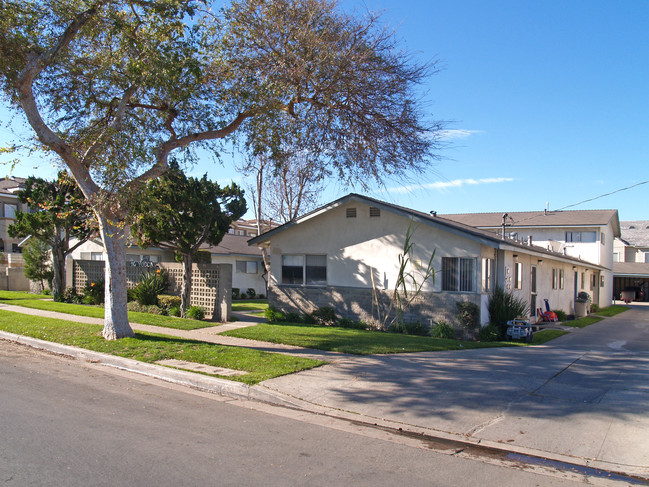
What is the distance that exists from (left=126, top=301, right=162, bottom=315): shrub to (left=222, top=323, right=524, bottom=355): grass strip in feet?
15.4

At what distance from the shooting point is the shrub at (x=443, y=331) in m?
15.1

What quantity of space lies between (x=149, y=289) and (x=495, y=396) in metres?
13.8

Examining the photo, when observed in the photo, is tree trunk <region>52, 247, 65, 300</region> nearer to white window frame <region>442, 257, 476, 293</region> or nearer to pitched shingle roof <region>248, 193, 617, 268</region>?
pitched shingle roof <region>248, 193, 617, 268</region>

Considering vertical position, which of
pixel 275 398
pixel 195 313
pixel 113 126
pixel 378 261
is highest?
pixel 113 126

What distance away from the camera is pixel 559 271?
80.0ft

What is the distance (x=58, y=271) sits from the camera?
2262 cm

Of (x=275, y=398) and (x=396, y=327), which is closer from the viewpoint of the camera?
(x=275, y=398)

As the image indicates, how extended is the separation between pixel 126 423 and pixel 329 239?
1179 cm

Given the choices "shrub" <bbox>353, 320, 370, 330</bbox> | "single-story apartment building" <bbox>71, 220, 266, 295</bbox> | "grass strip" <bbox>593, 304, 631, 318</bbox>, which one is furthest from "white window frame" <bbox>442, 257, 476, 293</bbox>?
"grass strip" <bbox>593, 304, 631, 318</bbox>

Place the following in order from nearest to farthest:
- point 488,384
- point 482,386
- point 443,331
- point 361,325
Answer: point 482,386 → point 488,384 → point 443,331 → point 361,325

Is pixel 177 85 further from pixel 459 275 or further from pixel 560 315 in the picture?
pixel 560 315

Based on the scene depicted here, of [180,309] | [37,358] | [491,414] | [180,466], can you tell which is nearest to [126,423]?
[180,466]

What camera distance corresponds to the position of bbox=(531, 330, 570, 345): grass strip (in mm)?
15159

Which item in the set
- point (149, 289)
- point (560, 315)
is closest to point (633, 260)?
point (560, 315)
